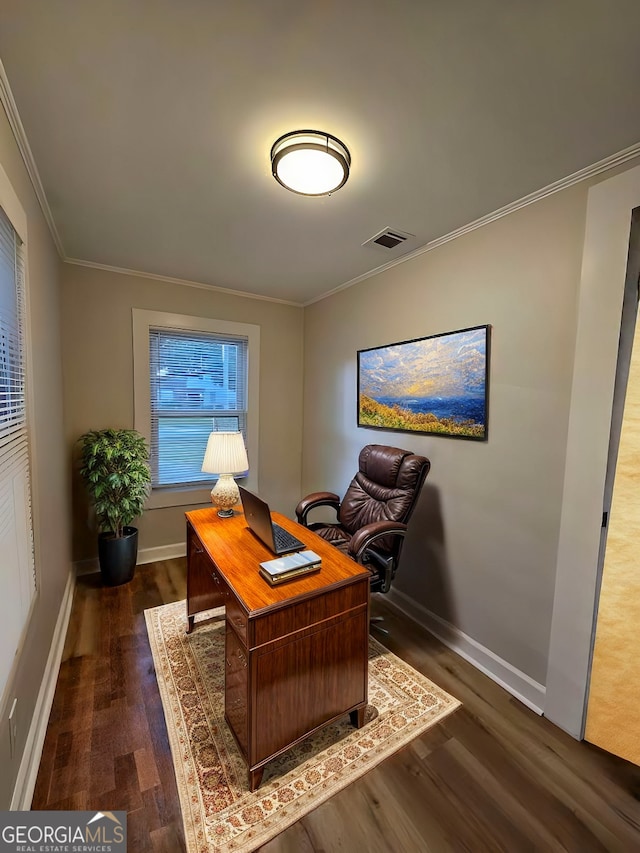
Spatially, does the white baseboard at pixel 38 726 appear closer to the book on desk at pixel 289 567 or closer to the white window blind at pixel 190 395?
the book on desk at pixel 289 567

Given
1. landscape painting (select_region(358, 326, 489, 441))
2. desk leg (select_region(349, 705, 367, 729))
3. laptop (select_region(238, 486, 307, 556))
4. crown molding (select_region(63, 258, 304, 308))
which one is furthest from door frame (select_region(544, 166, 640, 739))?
crown molding (select_region(63, 258, 304, 308))

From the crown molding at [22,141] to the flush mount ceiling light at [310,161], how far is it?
3.04 feet

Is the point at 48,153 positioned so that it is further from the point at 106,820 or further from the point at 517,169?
the point at 106,820

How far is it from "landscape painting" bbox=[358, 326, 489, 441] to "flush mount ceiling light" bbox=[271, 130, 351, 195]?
113cm

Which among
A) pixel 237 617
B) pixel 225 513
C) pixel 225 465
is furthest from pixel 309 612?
pixel 225 465

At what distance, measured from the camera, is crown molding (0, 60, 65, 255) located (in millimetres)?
1231

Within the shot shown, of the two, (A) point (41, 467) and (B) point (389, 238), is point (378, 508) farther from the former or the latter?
(A) point (41, 467)

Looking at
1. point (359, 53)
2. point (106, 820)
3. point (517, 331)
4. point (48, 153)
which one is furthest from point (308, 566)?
point (48, 153)

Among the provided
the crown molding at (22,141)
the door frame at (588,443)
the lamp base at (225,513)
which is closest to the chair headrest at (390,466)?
the door frame at (588,443)

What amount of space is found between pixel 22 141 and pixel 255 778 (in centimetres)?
270

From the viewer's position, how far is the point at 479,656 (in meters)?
2.07

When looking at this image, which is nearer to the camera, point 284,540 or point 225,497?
point 284,540

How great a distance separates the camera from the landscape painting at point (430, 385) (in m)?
2.09

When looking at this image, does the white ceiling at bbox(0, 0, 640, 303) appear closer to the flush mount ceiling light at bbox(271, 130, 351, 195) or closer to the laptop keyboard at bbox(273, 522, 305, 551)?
the flush mount ceiling light at bbox(271, 130, 351, 195)
